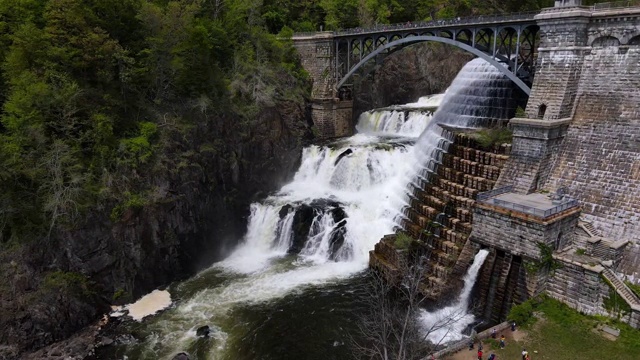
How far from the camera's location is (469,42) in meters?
27.6

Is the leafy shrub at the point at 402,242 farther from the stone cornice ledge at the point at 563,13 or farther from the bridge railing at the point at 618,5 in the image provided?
the bridge railing at the point at 618,5

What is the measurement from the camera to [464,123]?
28359mm

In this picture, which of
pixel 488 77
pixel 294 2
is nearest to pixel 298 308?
pixel 488 77

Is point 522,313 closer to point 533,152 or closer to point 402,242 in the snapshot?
point 402,242

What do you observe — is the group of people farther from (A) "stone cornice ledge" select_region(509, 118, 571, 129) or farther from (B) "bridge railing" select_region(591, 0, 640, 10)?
(B) "bridge railing" select_region(591, 0, 640, 10)

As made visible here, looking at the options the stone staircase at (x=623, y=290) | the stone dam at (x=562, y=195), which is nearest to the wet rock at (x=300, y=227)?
the stone dam at (x=562, y=195)

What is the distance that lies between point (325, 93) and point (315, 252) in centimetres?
1681

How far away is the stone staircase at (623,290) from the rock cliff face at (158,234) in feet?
65.7

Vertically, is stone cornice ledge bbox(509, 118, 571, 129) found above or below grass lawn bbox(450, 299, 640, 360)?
above

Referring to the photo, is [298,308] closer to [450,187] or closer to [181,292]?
[181,292]

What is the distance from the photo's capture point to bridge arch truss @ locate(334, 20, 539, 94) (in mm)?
24094

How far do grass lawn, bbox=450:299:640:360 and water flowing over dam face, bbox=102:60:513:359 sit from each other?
3.87 metres

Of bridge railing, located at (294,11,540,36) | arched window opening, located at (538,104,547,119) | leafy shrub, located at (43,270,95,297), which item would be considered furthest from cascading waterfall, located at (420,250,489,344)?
leafy shrub, located at (43,270,95,297)

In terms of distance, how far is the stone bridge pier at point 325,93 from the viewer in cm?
3852
